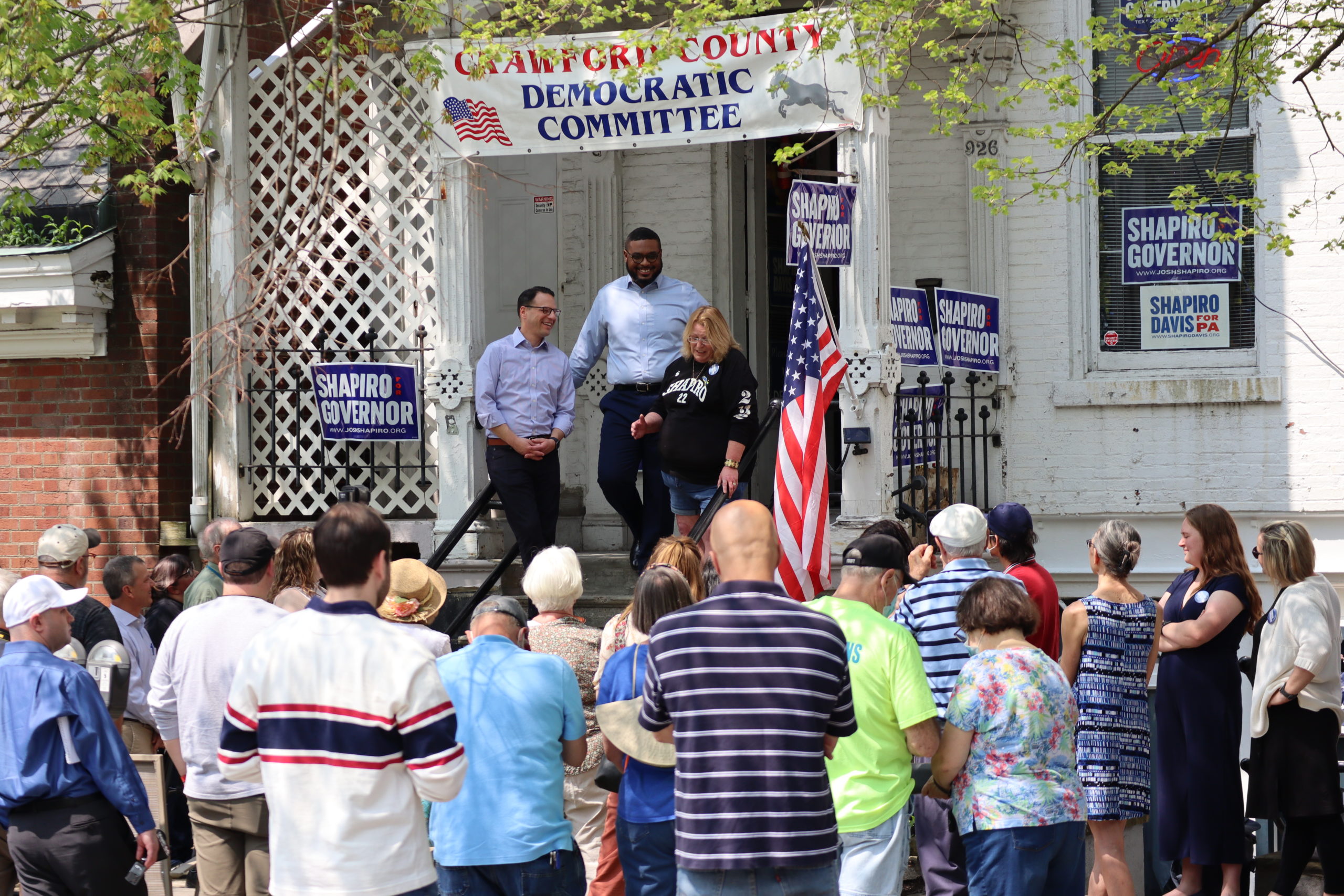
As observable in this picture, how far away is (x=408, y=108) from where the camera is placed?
977 cm

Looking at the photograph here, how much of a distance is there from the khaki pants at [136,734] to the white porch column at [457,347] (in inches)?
104

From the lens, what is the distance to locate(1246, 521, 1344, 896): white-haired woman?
620cm

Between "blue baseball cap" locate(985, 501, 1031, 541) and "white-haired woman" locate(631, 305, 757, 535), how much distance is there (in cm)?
217

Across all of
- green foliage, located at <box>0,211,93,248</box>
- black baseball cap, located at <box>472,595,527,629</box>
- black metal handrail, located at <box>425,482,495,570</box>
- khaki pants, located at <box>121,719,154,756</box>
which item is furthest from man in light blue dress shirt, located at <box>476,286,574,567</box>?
black baseball cap, located at <box>472,595,527,629</box>

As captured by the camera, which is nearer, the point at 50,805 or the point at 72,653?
the point at 50,805

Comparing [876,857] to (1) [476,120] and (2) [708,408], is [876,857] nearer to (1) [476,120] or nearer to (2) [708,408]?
(2) [708,408]

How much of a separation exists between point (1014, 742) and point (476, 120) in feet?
20.1

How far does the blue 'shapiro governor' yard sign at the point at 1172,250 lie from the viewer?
10148 millimetres

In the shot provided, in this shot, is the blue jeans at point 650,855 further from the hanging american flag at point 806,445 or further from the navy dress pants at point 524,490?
the navy dress pants at point 524,490

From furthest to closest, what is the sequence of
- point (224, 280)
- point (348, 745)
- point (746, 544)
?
point (224, 280)
point (746, 544)
point (348, 745)

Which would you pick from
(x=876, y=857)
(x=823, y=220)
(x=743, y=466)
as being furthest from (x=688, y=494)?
(x=876, y=857)

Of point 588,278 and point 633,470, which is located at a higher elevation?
point 588,278

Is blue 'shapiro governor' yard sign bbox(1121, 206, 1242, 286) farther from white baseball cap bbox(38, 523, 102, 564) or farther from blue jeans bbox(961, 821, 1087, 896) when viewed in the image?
white baseball cap bbox(38, 523, 102, 564)

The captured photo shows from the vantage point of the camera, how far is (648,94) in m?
9.01
